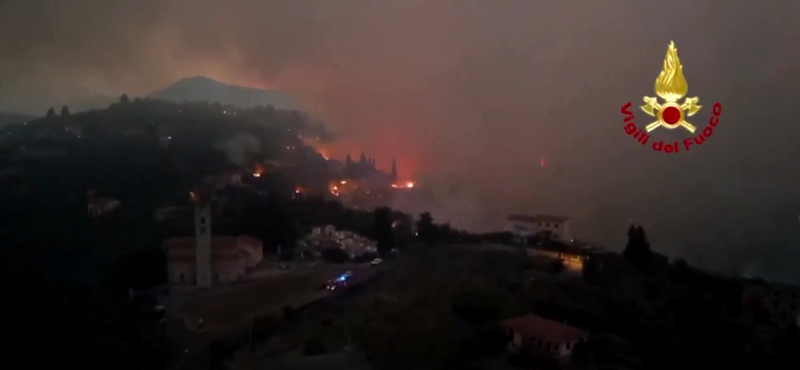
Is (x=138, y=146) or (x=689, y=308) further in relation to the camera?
(x=138, y=146)

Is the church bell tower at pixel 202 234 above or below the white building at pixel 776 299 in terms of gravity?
above

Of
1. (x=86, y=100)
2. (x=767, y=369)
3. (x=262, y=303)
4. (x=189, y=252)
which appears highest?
(x=86, y=100)

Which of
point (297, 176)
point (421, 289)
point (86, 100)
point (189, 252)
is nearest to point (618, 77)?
point (421, 289)

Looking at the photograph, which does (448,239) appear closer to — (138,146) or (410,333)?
(410,333)

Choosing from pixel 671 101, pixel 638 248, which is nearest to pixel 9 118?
pixel 638 248

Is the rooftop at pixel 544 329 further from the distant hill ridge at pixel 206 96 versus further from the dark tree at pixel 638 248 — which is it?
the distant hill ridge at pixel 206 96

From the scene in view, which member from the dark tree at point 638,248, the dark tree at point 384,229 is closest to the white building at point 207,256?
the dark tree at point 384,229
